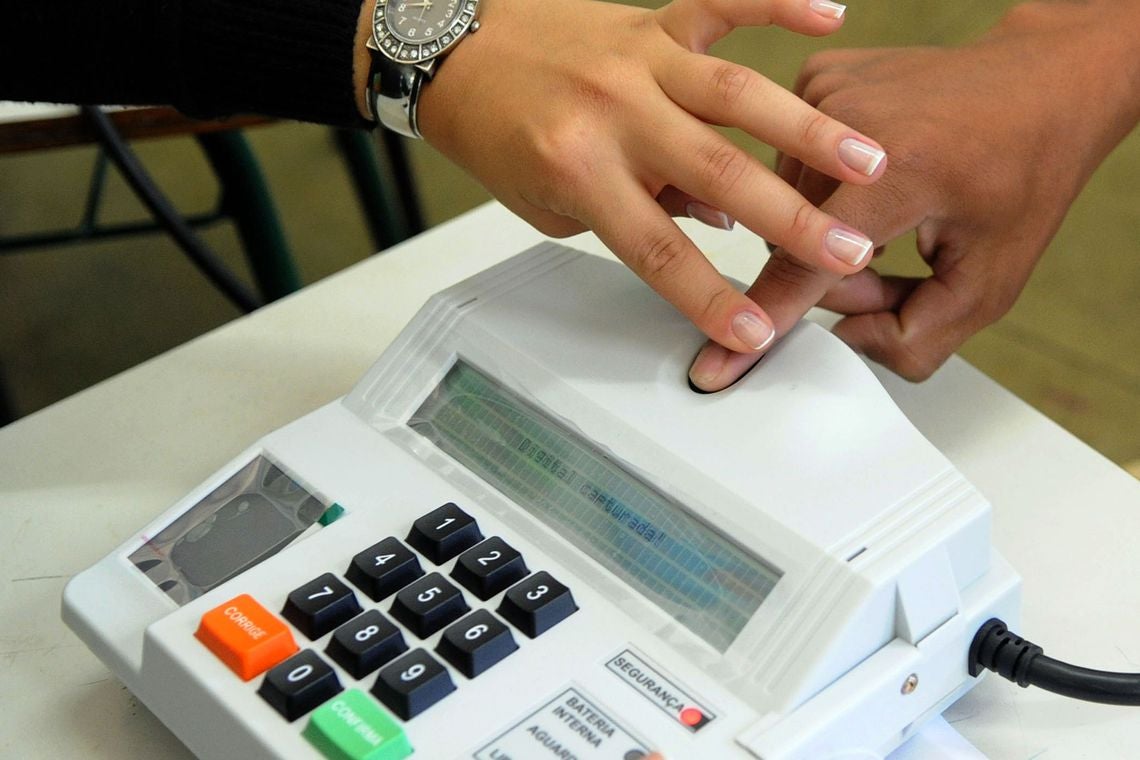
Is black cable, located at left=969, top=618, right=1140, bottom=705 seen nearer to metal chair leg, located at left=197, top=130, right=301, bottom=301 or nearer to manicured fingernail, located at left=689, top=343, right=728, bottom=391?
manicured fingernail, located at left=689, top=343, right=728, bottom=391

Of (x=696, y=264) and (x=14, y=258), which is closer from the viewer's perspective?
(x=696, y=264)

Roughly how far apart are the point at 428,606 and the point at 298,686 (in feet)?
0.20

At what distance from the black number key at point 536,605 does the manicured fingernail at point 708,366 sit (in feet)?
0.38

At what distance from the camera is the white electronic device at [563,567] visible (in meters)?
0.46

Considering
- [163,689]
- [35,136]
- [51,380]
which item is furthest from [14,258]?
[163,689]

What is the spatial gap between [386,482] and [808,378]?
201 mm

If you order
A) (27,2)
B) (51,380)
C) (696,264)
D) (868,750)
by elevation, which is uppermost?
(27,2)

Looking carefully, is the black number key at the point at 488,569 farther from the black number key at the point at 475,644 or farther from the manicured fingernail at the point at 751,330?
the manicured fingernail at the point at 751,330

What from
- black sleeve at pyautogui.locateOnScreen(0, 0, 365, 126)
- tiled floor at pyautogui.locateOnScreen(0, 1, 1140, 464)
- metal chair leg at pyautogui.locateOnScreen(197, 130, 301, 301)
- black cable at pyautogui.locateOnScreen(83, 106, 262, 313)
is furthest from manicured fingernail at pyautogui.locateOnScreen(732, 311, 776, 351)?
tiled floor at pyautogui.locateOnScreen(0, 1, 1140, 464)

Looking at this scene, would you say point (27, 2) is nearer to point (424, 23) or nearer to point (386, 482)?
point (424, 23)

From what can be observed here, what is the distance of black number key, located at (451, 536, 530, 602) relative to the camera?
1.68 feet

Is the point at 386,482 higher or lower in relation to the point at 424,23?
lower

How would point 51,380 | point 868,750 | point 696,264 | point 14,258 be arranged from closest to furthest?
point 868,750, point 696,264, point 51,380, point 14,258

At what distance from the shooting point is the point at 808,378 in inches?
22.0
